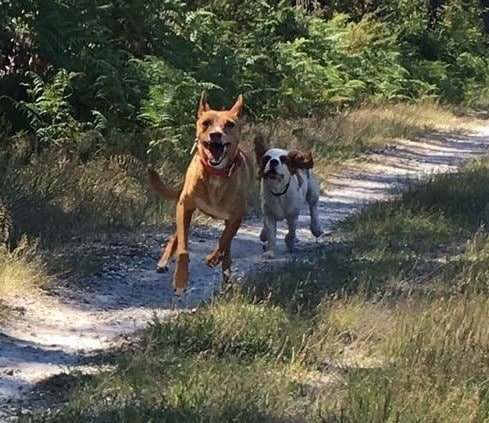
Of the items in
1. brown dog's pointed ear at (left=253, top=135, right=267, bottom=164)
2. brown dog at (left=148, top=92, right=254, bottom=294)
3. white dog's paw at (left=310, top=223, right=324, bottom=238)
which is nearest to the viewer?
brown dog at (left=148, top=92, right=254, bottom=294)

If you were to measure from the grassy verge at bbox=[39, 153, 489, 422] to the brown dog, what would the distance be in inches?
20.5

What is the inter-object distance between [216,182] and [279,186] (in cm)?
204

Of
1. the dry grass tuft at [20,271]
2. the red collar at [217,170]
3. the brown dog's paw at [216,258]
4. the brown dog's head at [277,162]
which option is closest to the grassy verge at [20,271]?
the dry grass tuft at [20,271]

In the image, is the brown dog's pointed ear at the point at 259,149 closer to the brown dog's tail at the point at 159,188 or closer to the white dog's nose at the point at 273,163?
the white dog's nose at the point at 273,163

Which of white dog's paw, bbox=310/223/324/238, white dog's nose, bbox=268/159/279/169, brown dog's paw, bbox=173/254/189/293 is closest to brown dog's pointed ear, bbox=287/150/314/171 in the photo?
white dog's nose, bbox=268/159/279/169

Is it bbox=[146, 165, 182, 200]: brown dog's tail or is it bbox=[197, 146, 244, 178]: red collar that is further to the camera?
bbox=[146, 165, 182, 200]: brown dog's tail

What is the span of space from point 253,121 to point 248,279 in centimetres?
1197

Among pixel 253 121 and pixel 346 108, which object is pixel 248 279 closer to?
pixel 253 121

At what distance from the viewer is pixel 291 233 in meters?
10.2

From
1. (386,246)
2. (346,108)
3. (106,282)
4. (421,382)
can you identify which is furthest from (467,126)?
(421,382)

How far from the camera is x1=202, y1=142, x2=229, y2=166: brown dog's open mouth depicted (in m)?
7.76

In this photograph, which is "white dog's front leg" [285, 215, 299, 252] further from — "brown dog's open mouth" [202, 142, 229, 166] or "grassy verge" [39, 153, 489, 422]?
"brown dog's open mouth" [202, 142, 229, 166]

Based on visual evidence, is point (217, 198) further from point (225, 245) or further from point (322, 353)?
point (322, 353)

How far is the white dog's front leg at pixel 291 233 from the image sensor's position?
10.1m
